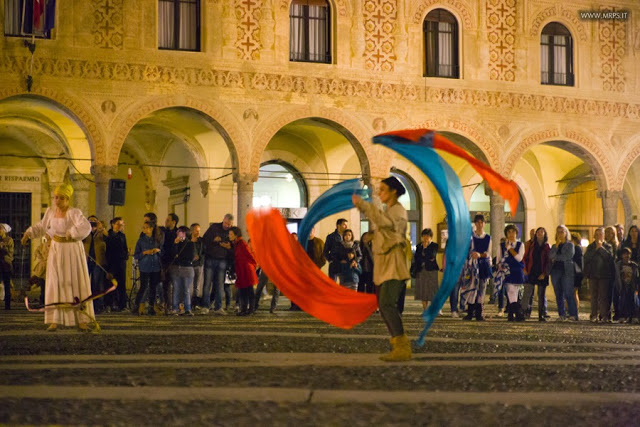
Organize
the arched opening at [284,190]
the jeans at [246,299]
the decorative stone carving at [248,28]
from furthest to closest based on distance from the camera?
the arched opening at [284,190] < the decorative stone carving at [248,28] < the jeans at [246,299]

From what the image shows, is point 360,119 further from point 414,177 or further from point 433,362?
point 433,362

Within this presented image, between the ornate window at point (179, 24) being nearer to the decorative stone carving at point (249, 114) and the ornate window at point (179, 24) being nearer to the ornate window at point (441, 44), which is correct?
the decorative stone carving at point (249, 114)

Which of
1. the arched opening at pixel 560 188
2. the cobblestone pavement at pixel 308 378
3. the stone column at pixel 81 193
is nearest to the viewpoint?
the cobblestone pavement at pixel 308 378

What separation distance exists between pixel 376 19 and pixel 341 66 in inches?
60.0

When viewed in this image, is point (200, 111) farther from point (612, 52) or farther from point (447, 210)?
point (447, 210)

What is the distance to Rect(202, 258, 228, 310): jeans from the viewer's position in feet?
55.2

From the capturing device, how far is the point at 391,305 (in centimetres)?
886

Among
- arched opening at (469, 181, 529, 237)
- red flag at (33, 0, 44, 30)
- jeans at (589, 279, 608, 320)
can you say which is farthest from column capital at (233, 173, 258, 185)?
arched opening at (469, 181, 529, 237)

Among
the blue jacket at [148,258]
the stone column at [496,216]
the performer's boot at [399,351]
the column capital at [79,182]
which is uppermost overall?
the column capital at [79,182]

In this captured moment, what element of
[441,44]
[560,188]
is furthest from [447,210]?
[560,188]

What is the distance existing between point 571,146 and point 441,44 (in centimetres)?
453

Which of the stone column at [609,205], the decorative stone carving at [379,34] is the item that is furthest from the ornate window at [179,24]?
the stone column at [609,205]

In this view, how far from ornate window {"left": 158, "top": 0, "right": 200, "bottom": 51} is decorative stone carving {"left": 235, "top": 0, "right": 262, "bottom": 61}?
0.94m

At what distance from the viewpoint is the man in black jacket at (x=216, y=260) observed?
55.0 ft
